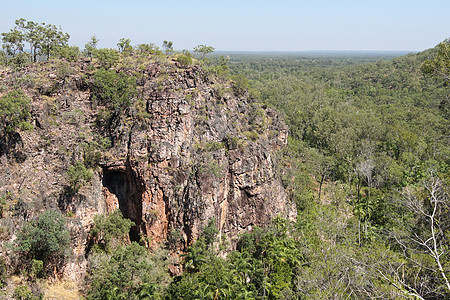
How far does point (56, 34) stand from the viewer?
144 ft

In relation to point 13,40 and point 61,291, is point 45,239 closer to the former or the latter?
point 61,291

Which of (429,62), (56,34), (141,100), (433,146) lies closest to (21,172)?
(141,100)

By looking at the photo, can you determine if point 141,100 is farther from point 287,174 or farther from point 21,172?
point 287,174

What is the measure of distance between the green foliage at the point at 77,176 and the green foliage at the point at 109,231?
378 centimetres

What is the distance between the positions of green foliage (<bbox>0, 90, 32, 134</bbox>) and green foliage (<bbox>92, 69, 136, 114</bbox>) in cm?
802

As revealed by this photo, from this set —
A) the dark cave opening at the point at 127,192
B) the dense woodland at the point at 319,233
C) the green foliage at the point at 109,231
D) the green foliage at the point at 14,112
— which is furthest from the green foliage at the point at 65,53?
the green foliage at the point at 109,231

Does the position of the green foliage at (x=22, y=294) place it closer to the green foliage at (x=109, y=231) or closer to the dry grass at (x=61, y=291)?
the dry grass at (x=61, y=291)

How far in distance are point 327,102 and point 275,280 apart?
6784 centimetres

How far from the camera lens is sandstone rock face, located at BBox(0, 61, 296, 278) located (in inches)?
1163

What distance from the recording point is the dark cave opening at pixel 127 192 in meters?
33.2

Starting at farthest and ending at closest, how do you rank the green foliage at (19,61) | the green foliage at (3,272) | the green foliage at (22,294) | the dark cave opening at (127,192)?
the green foliage at (19,61)
the dark cave opening at (127,192)
the green foliage at (3,272)
the green foliage at (22,294)

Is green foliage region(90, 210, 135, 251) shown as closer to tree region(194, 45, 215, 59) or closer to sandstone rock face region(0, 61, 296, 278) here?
sandstone rock face region(0, 61, 296, 278)

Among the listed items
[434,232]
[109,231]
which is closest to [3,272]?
[109,231]

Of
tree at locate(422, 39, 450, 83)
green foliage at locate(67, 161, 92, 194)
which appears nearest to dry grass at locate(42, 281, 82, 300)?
green foliage at locate(67, 161, 92, 194)
